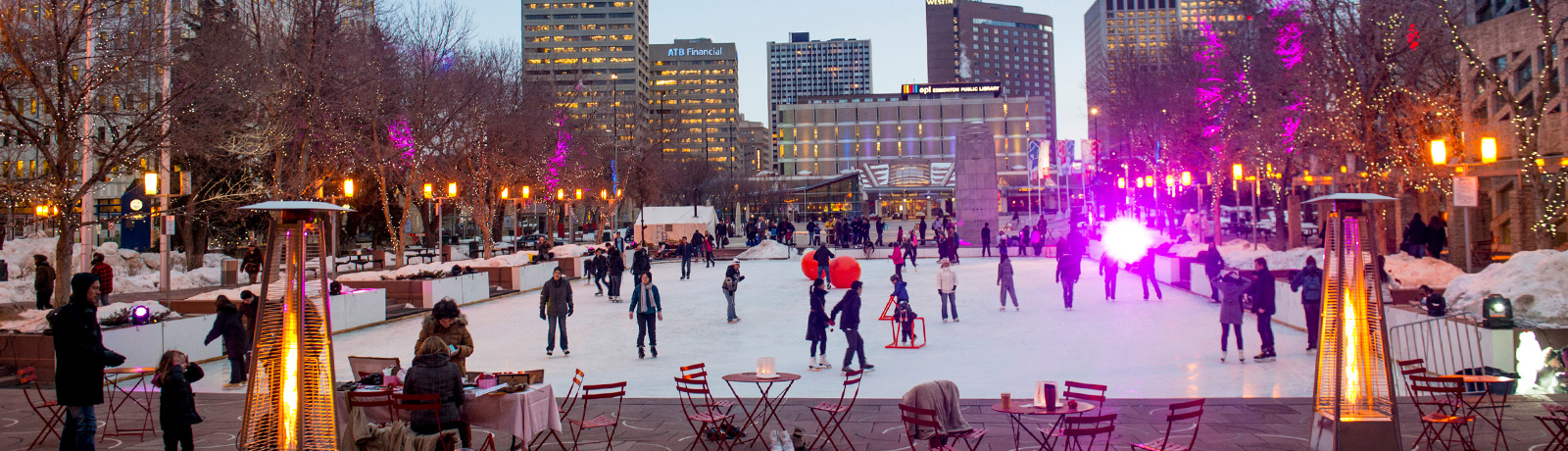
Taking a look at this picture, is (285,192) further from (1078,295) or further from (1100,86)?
(1100,86)

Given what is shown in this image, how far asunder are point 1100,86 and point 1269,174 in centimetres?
2218

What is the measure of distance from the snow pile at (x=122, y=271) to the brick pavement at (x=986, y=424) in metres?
14.0

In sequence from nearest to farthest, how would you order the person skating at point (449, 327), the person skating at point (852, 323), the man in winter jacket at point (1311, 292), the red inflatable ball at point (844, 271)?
the person skating at point (449, 327) → the person skating at point (852, 323) → the man in winter jacket at point (1311, 292) → the red inflatable ball at point (844, 271)

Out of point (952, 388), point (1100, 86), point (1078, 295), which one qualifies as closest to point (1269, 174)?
point (1078, 295)

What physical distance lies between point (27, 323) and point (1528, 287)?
1806cm

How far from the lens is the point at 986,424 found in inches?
325

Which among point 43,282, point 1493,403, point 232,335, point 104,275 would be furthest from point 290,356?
point 104,275

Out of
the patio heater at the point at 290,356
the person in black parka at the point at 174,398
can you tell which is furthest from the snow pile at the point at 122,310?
the patio heater at the point at 290,356

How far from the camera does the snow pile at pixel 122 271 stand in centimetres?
2134

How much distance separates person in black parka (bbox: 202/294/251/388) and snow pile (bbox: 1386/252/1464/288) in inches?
657

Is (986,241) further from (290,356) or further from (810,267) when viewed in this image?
(290,356)

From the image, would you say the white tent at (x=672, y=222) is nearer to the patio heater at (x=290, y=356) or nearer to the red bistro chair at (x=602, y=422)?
the red bistro chair at (x=602, y=422)

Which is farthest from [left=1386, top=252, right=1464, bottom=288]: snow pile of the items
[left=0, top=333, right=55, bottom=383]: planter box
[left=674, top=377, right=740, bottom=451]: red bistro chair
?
[left=0, top=333, right=55, bottom=383]: planter box

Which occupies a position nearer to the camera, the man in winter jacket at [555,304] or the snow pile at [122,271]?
the man in winter jacket at [555,304]
